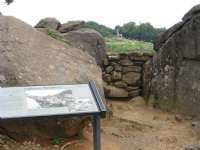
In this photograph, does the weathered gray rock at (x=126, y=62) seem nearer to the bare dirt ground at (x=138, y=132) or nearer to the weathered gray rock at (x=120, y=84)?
the weathered gray rock at (x=120, y=84)

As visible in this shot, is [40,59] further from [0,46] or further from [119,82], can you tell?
[119,82]

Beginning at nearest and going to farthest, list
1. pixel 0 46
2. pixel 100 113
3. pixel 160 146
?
pixel 100 113, pixel 0 46, pixel 160 146

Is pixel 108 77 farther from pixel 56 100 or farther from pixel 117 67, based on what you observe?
pixel 56 100

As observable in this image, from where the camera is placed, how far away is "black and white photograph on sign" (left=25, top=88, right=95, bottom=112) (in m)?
4.18

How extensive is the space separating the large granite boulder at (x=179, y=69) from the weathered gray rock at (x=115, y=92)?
0.65 metres

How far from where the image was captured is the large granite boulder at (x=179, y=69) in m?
8.27

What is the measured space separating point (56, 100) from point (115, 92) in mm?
5564

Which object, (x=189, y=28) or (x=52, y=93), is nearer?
(x=52, y=93)

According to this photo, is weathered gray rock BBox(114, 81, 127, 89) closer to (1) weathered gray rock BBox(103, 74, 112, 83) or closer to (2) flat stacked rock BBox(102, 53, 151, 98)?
(2) flat stacked rock BBox(102, 53, 151, 98)

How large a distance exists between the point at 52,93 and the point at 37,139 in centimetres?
117

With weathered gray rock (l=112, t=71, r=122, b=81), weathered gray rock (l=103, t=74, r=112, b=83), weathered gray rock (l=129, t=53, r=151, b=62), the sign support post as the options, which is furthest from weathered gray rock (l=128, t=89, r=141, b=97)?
the sign support post

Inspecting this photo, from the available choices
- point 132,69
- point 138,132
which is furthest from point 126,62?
point 138,132

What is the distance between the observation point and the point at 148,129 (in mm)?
7488

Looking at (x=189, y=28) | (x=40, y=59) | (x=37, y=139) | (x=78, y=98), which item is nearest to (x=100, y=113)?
(x=78, y=98)
